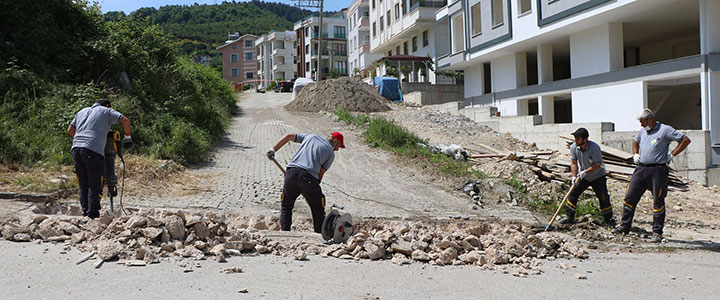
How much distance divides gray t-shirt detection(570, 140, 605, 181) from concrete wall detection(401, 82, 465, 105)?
20.1 m

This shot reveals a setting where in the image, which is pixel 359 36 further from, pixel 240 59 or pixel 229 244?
pixel 229 244

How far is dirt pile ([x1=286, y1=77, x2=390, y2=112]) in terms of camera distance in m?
25.0

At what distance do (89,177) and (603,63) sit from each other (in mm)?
16223

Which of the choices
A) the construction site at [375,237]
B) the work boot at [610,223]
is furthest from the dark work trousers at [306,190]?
the work boot at [610,223]

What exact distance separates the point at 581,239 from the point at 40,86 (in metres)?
12.7

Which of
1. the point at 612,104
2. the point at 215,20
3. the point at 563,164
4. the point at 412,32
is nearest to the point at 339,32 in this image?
the point at 412,32

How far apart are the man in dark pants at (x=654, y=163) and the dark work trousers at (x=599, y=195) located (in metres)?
0.41

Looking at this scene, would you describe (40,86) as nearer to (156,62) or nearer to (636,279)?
(156,62)

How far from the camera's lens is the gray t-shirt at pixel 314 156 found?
6.26 meters

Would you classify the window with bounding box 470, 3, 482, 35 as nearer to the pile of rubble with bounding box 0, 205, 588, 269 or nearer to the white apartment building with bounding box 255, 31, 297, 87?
the pile of rubble with bounding box 0, 205, 588, 269

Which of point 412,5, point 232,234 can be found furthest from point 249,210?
point 412,5

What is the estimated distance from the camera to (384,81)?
2862cm

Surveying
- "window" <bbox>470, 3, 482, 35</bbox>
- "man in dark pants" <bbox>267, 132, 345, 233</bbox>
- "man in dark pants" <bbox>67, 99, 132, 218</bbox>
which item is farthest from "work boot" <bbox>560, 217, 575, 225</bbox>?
"window" <bbox>470, 3, 482, 35</bbox>

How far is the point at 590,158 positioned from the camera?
777cm
